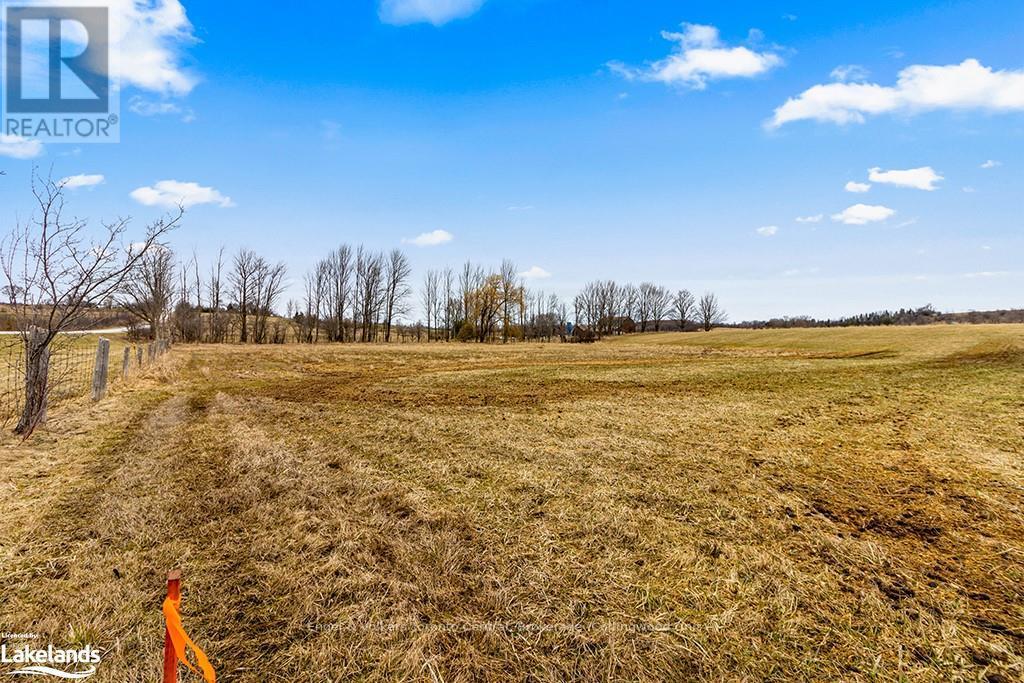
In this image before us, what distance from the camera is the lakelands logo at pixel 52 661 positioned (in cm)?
278

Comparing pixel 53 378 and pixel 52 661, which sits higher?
pixel 53 378

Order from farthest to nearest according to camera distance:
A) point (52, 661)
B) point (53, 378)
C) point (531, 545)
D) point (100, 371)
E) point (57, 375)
→ point (57, 375) < point (53, 378) < point (100, 371) < point (531, 545) < point (52, 661)

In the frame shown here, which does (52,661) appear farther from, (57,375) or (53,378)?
(57,375)

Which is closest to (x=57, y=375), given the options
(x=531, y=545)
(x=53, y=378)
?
(x=53, y=378)

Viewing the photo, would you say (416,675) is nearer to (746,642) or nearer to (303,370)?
(746,642)

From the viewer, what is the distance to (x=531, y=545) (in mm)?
4324

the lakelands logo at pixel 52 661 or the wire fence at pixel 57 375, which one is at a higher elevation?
the wire fence at pixel 57 375

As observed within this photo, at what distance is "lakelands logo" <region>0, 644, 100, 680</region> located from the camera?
2781 mm

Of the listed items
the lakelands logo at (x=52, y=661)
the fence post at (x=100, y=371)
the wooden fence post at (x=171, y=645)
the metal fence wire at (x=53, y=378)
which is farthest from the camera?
the fence post at (x=100, y=371)

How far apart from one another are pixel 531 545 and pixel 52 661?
337cm

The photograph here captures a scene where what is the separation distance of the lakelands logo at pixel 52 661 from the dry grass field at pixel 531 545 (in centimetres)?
10

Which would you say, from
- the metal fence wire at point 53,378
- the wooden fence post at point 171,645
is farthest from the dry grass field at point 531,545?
the wooden fence post at point 171,645

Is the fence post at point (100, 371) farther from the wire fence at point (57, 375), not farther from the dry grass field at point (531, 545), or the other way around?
the dry grass field at point (531, 545)

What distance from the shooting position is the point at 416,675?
280 centimetres
